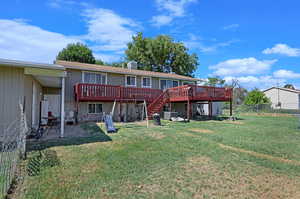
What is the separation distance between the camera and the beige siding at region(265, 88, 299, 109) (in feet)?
101

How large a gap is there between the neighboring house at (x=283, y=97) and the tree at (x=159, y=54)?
18.5 m

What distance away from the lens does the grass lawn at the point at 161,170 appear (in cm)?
318

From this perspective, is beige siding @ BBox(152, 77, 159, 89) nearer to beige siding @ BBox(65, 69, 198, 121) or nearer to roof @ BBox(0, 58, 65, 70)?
beige siding @ BBox(65, 69, 198, 121)

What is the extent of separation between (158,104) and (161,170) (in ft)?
33.4

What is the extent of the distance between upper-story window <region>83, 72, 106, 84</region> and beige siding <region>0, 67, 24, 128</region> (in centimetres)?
700

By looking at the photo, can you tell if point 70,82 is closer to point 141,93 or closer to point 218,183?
point 141,93

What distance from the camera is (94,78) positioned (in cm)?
1364

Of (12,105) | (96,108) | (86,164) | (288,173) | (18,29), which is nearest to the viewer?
(288,173)

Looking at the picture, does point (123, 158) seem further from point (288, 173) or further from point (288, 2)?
point (288, 2)

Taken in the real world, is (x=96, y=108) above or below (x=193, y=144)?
above

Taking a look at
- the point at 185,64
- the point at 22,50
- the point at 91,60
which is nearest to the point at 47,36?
the point at 22,50

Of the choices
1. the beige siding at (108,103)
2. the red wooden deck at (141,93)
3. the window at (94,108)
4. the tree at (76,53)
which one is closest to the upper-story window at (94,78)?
the beige siding at (108,103)

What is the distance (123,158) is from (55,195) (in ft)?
6.60

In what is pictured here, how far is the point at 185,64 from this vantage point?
1266 inches
